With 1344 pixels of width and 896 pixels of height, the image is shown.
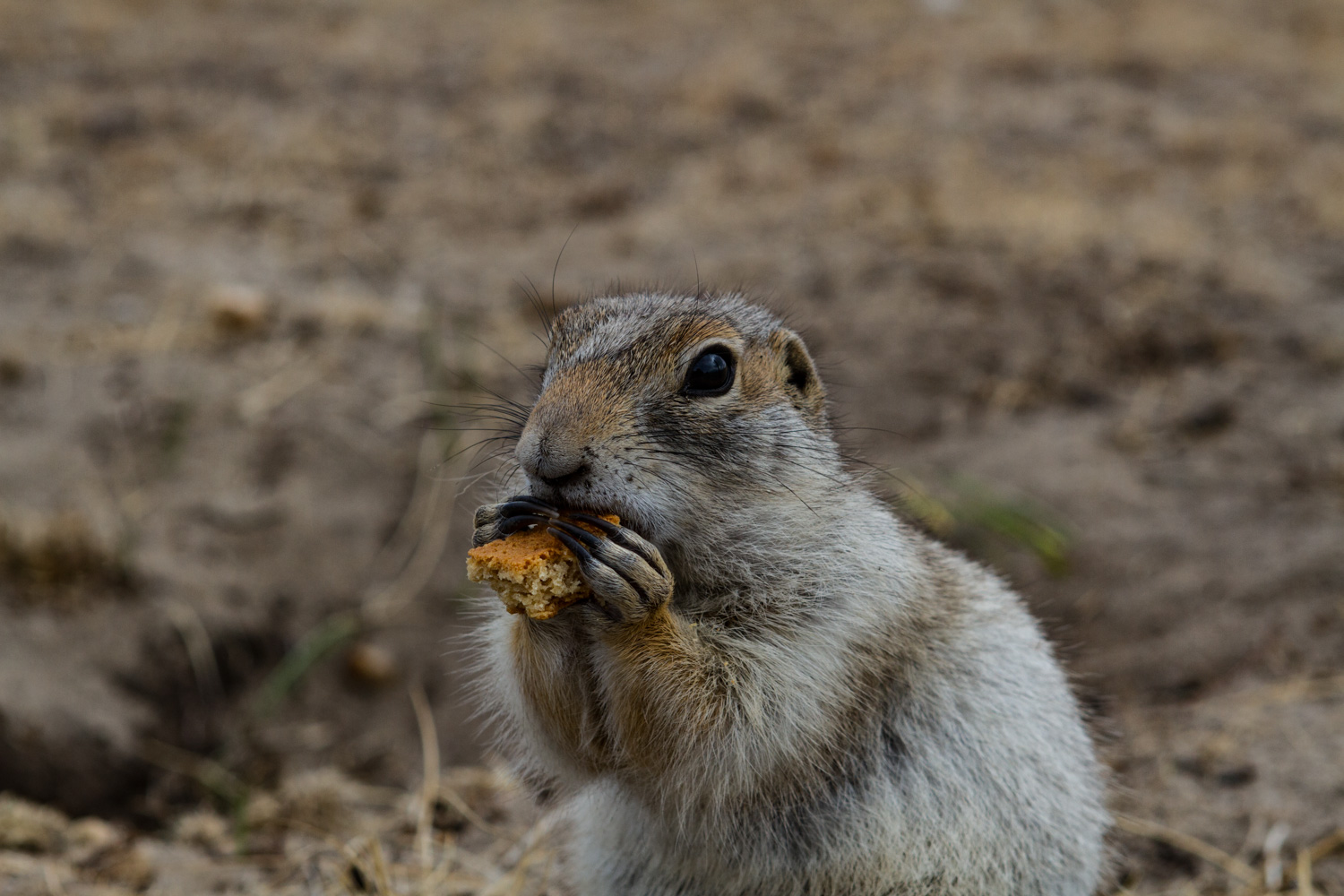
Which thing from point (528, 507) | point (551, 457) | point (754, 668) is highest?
point (551, 457)

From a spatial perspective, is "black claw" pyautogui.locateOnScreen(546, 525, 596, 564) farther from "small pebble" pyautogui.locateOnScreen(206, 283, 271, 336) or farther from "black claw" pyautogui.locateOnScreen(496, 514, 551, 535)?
"small pebble" pyautogui.locateOnScreen(206, 283, 271, 336)

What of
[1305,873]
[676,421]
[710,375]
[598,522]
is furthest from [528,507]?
[1305,873]

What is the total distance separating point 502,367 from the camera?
6.38 metres

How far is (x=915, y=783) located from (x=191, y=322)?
547 centimetres

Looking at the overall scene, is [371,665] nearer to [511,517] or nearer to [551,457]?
[511,517]

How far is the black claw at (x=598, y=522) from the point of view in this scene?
223 centimetres

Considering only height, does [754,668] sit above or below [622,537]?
below

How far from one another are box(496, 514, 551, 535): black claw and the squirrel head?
57mm

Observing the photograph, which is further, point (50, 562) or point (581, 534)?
point (50, 562)

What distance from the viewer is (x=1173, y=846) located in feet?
11.9

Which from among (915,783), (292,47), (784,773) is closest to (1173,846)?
(915,783)

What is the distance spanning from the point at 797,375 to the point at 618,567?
0.89 metres

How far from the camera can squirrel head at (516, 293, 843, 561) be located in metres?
2.27

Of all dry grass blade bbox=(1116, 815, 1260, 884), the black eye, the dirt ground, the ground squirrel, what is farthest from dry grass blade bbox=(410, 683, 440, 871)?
dry grass blade bbox=(1116, 815, 1260, 884)
